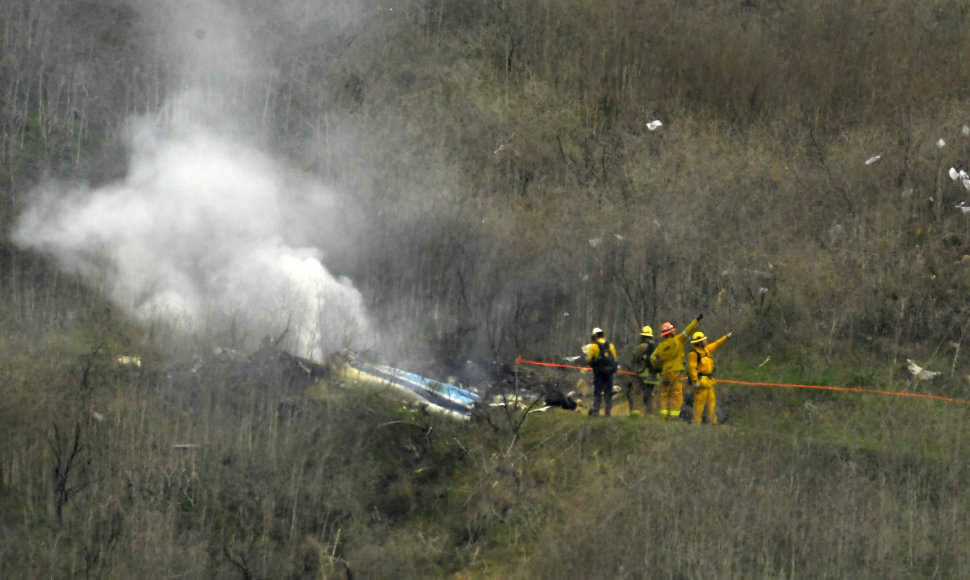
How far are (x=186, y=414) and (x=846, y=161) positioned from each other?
11272 mm

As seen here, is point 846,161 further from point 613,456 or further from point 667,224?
point 613,456

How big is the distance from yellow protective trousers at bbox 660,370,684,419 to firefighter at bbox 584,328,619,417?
62 centimetres

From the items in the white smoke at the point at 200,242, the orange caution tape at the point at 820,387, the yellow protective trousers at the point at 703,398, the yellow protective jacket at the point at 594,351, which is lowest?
the yellow protective trousers at the point at 703,398

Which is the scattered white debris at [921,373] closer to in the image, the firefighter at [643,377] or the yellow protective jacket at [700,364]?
the yellow protective jacket at [700,364]

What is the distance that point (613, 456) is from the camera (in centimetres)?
1664

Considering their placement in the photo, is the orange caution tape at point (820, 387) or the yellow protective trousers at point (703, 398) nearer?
the yellow protective trousers at point (703, 398)

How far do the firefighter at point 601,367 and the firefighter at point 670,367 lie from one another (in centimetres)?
51

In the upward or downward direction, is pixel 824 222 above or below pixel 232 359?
above

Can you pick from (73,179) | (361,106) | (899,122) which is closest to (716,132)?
(899,122)

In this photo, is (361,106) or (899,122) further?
(361,106)

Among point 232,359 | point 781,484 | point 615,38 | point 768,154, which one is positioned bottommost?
point 781,484

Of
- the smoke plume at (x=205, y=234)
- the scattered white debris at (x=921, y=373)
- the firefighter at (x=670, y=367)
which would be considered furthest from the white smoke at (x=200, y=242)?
the scattered white debris at (x=921, y=373)

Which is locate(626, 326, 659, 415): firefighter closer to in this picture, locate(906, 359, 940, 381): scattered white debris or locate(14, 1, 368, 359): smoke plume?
locate(906, 359, 940, 381): scattered white debris

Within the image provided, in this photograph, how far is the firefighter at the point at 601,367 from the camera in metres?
16.9
